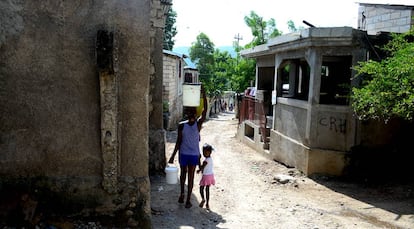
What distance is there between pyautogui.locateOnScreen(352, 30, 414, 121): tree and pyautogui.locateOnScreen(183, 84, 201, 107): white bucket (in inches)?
137

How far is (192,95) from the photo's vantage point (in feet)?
17.9

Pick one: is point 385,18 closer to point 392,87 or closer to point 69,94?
point 392,87

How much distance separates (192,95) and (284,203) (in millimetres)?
3154

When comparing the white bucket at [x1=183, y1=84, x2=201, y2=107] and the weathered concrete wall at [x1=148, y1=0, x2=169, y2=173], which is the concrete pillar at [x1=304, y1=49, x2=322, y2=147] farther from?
the white bucket at [x1=183, y1=84, x2=201, y2=107]

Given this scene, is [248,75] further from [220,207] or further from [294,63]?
[220,207]

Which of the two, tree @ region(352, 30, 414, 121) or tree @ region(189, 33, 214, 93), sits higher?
tree @ region(189, 33, 214, 93)

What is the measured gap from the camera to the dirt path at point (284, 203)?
5.52 m

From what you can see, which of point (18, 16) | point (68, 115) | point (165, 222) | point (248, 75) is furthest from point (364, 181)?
point (248, 75)

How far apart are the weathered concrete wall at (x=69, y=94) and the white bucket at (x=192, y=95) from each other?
142 centimetres

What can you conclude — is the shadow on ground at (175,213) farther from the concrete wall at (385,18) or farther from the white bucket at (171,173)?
the concrete wall at (385,18)

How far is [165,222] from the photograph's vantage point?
16.2 feet

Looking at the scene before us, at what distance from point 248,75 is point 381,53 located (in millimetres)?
13934

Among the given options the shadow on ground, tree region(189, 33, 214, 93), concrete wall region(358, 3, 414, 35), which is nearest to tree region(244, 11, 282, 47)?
concrete wall region(358, 3, 414, 35)

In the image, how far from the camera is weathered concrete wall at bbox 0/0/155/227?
151 inches
